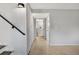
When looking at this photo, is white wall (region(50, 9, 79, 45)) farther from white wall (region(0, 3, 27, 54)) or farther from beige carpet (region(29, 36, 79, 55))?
white wall (region(0, 3, 27, 54))

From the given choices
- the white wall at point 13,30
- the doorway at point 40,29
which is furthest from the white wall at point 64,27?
the doorway at point 40,29

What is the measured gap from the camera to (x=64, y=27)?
25.1ft

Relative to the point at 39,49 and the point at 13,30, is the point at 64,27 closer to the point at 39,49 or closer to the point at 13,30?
the point at 39,49

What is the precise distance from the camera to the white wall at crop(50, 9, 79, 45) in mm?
7539

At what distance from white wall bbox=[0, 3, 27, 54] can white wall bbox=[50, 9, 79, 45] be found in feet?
11.3

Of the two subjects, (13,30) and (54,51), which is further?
(54,51)

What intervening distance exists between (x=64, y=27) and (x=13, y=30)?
13.4 ft

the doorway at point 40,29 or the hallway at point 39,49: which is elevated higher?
the doorway at point 40,29

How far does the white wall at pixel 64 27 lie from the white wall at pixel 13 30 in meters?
3.45

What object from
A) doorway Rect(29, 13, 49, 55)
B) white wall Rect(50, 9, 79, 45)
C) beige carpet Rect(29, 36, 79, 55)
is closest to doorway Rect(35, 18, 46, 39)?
doorway Rect(29, 13, 49, 55)

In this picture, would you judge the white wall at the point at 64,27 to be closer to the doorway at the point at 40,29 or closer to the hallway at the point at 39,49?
the hallway at the point at 39,49

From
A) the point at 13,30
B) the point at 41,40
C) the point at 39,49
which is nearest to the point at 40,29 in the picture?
the point at 41,40

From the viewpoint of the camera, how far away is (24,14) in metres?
4.35

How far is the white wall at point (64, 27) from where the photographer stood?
24.7ft
